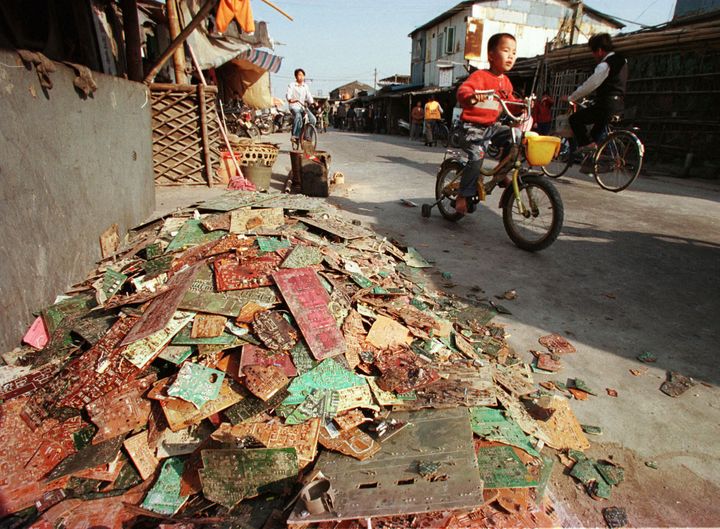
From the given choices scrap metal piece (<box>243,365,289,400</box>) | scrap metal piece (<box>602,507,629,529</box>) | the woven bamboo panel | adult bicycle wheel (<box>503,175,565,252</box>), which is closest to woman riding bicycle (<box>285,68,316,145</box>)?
the woven bamboo panel

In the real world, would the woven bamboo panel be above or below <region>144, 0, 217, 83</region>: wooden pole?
below

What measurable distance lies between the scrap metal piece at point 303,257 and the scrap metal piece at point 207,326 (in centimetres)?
64

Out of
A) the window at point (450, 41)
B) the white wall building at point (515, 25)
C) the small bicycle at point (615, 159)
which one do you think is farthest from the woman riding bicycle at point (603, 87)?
the window at point (450, 41)

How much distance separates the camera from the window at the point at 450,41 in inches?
1108

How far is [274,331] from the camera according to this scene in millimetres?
2318

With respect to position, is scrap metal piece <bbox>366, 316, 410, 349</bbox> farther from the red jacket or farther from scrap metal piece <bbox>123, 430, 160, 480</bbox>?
the red jacket

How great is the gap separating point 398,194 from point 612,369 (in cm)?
501

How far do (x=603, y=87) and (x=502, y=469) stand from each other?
7039 mm

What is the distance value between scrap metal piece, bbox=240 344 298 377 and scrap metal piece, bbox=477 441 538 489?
1012 mm

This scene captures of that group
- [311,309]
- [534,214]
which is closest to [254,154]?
[534,214]

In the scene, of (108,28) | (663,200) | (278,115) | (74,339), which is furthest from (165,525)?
(278,115)

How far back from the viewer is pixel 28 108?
2469mm

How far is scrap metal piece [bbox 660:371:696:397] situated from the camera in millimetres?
2369

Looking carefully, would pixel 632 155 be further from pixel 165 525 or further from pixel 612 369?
pixel 165 525
